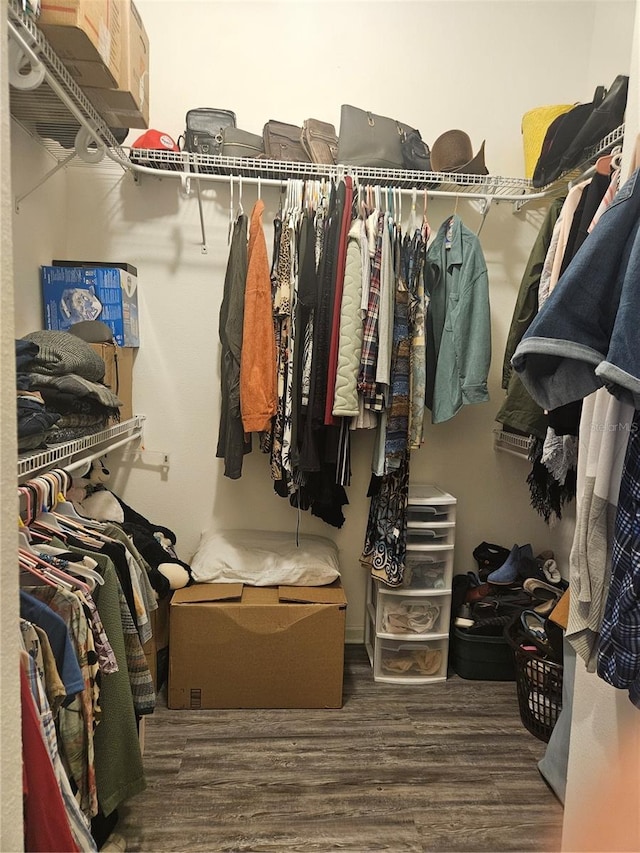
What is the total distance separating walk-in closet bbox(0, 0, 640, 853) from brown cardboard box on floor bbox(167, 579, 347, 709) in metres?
0.01

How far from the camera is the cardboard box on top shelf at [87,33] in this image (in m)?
1.26

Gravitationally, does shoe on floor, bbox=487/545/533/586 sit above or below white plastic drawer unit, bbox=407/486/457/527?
below

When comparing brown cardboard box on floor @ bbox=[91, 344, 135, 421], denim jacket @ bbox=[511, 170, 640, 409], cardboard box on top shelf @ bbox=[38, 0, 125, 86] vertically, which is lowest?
brown cardboard box on floor @ bbox=[91, 344, 135, 421]

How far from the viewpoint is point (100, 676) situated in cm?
127

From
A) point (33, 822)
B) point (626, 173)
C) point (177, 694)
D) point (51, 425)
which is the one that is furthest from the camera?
point (177, 694)

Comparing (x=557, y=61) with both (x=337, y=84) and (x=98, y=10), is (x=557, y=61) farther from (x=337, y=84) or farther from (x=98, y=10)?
(x=98, y=10)

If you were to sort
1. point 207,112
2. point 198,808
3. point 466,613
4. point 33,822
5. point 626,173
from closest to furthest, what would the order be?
point 33,822, point 626,173, point 198,808, point 207,112, point 466,613

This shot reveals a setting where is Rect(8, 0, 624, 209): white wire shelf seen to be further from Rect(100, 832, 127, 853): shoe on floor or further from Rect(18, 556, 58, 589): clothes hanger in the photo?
Rect(100, 832, 127, 853): shoe on floor

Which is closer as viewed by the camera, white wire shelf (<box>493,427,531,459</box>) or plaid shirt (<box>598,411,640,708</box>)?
plaid shirt (<box>598,411,640,708</box>)

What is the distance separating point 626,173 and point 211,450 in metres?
1.88

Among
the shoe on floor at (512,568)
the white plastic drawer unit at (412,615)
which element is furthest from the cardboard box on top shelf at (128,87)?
the shoe on floor at (512,568)

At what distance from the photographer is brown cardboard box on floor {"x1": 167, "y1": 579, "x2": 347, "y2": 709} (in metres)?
1.99

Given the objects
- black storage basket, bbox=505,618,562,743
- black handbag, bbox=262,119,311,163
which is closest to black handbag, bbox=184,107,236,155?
black handbag, bbox=262,119,311,163

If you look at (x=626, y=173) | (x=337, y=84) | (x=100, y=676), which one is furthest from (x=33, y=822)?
(x=337, y=84)
